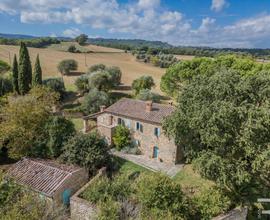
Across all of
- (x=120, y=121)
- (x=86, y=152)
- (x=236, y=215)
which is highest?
(x=86, y=152)

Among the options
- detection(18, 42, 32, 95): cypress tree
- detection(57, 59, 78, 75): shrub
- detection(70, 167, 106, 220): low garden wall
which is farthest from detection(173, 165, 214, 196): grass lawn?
detection(57, 59, 78, 75): shrub

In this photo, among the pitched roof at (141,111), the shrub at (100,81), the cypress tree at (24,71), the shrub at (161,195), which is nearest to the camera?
the shrub at (161,195)

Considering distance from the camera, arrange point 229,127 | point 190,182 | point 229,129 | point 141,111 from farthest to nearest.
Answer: point 141,111 < point 190,182 < point 229,129 < point 229,127

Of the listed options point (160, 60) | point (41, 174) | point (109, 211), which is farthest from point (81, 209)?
point (160, 60)

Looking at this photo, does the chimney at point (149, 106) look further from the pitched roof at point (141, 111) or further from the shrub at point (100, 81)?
the shrub at point (100, 81)

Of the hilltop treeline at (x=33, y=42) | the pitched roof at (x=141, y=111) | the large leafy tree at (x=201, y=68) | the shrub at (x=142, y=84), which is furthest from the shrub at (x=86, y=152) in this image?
the hilltop treeline at (x=33, y=42)

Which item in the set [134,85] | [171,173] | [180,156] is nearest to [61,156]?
[171,173]

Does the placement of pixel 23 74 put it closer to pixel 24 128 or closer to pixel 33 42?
pixel 24 128

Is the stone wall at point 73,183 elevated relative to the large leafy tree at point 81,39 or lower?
lower
